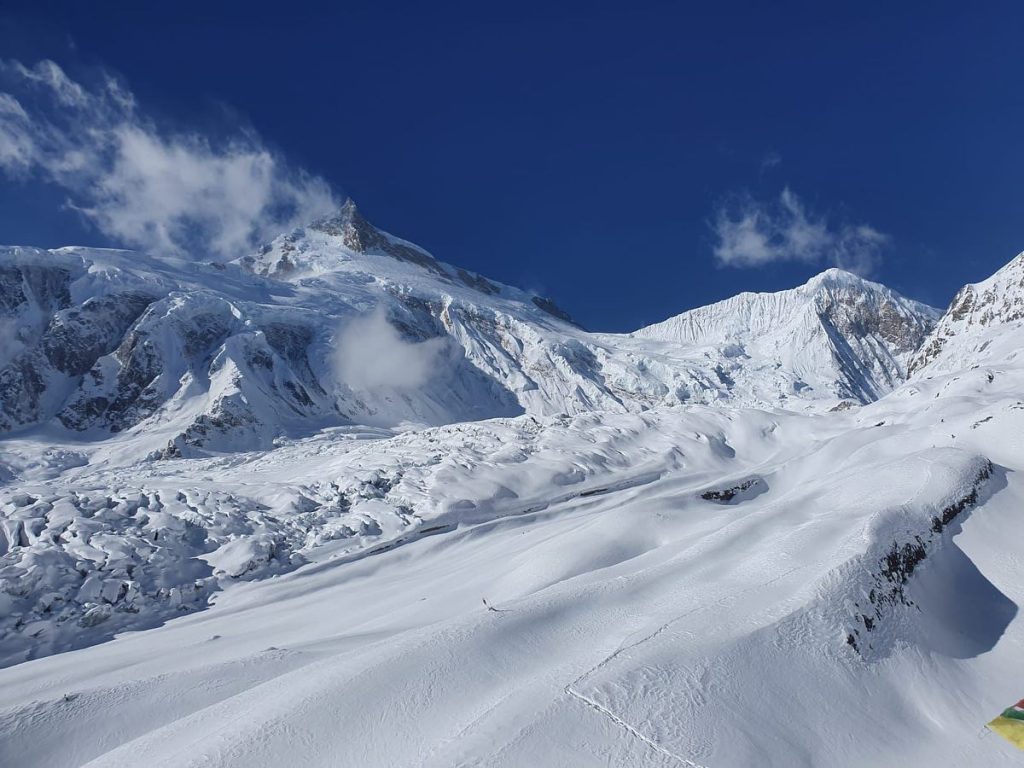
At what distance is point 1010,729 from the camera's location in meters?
5.94

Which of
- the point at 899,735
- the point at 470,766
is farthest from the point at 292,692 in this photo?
the point at 899,735

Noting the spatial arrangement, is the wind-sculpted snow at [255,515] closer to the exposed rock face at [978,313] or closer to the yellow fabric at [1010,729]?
the yellow fabric at [1010,729]

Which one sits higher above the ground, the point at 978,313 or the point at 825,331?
the point at 825,331

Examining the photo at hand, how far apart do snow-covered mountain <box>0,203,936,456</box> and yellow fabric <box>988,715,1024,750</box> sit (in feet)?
201

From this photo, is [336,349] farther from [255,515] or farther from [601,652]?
[601,652]

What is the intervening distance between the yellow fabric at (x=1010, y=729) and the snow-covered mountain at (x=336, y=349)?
6118 cm

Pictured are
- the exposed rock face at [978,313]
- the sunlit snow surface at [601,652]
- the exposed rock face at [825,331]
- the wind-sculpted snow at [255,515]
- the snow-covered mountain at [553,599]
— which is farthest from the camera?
the exposed rock face at [825,331]

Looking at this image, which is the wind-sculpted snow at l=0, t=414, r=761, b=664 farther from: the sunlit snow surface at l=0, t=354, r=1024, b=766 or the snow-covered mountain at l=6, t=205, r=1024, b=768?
the sunlit snow surface at l=0, t=354, r=1024, b=766

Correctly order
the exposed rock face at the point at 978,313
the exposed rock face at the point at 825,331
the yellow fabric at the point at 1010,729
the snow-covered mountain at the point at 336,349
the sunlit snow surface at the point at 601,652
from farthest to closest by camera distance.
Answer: the exposed rock face at the point at 825,331, the snow-covered mountain at the point at 336,349, the exposed rock face at the point at 978,313, the yellow fabric at the point at 1010,729, the sunlit snow surface at the point at 601,652

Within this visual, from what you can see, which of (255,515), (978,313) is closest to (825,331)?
(978,313)

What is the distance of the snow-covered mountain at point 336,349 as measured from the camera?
67688 mm

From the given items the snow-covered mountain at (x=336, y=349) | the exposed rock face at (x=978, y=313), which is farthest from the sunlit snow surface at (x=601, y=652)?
the exposed rock face at (x=978, y=313)

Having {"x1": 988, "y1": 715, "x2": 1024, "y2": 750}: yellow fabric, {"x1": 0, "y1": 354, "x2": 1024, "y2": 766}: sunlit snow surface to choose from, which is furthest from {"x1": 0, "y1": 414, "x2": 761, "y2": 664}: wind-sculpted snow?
{"x1": 988, "y1": 715, "x2": 1024, "y2": 750}: yellow fabric

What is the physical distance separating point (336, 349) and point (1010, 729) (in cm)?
9024
